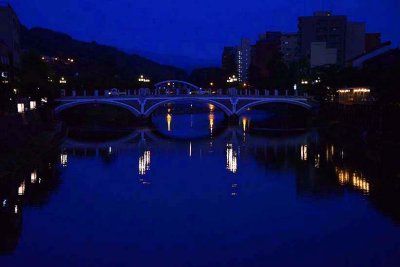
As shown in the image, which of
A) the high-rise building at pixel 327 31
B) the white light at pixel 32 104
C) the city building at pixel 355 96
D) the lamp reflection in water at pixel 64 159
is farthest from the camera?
the high-rise building at pixel 327 31

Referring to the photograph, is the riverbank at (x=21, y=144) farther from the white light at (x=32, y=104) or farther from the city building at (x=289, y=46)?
the city building at (x=289, y=46)

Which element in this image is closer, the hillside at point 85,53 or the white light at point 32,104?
the white light at point 32,104

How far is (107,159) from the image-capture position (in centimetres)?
2616

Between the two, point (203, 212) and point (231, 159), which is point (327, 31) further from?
point (203, 212)

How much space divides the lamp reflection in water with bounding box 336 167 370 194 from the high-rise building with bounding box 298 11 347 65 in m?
40.8

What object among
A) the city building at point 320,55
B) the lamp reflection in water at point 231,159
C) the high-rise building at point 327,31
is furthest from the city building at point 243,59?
the lamp reflection in water at point 231,159

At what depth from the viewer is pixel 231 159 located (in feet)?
84.9

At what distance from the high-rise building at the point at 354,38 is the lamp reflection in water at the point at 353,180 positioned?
4220cm

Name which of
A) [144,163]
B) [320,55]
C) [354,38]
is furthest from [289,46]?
[144,163]

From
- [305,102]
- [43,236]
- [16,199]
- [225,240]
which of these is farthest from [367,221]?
[305,102]

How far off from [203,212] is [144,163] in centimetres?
949

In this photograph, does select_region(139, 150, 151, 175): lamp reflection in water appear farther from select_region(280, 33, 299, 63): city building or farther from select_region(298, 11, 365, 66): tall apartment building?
select_region(280, 33, 299, 63): city building

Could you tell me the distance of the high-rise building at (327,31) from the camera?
202 feet

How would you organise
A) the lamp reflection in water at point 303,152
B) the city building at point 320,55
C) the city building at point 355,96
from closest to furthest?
1. the lamp reflection in water at point 303,152
2. the city building at point 355,96
3. the city building at point 320,55
